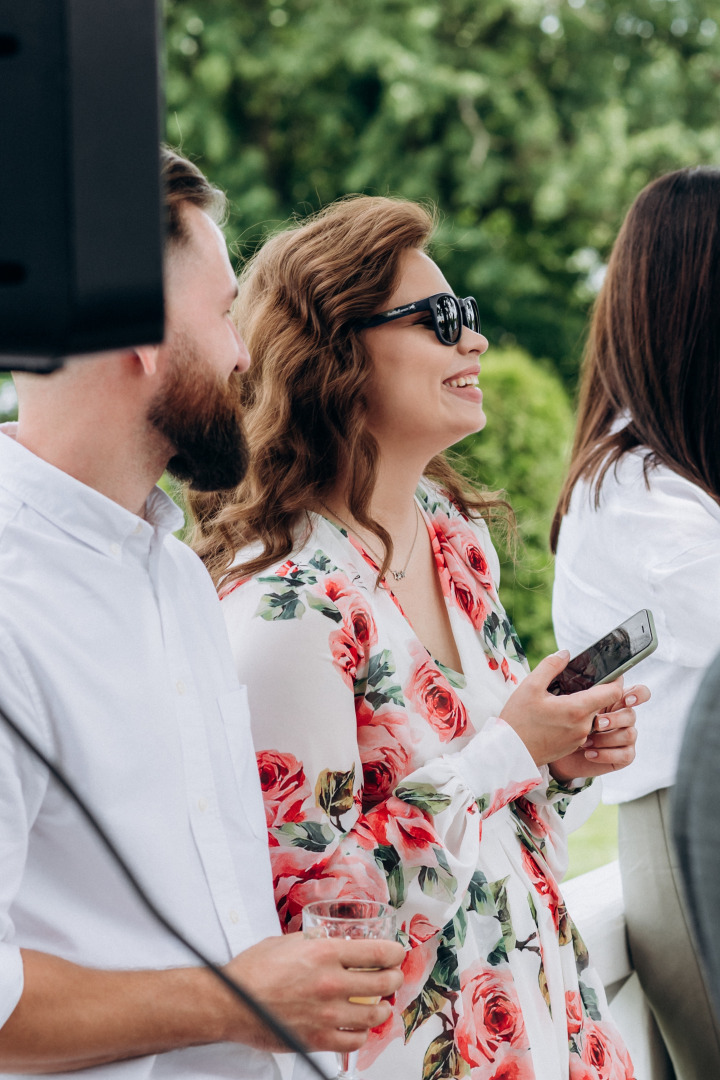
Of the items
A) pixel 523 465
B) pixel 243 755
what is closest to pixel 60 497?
pixel 243 755

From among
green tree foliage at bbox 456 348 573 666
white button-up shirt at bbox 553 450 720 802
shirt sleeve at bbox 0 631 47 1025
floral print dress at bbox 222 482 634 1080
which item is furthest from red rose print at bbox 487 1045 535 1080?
green tree foliage at bbox 456 348 573 666

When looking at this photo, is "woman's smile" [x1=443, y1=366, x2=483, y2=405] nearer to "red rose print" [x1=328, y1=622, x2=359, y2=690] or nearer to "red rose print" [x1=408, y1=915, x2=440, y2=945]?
"red rose print" [x1=328, y1=622, x2=359, y2=690]

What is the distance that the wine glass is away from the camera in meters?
1.19

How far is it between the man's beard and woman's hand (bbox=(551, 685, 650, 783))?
2.44 ft

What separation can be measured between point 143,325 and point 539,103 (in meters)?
9.59

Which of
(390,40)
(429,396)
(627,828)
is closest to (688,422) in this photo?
(429,396)

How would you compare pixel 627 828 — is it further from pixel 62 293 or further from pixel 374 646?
pixel 62 293

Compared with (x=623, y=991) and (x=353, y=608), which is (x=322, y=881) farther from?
(x=623, y=991)

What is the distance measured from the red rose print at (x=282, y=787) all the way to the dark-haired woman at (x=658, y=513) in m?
0.84

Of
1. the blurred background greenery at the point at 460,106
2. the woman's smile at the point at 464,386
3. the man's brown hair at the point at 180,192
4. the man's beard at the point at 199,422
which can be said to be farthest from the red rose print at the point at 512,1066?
the blurred background greenery at the point at 460,106

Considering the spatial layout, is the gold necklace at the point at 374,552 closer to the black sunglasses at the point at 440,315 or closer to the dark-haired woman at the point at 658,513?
the black sunglasses at the point at 440,315

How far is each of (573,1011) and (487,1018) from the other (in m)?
0.21

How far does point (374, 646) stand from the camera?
1616 mm

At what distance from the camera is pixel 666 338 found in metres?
2.19
